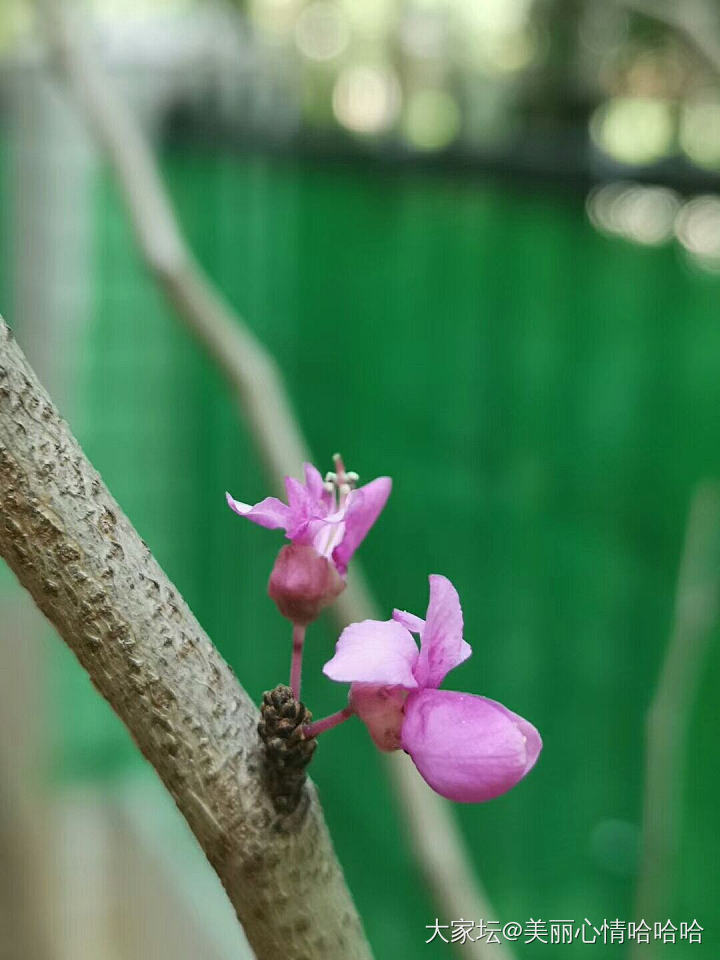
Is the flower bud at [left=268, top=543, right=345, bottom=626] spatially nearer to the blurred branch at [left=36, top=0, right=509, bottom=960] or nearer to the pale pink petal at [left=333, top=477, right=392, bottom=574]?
the pale pink petal at [left=333, top=477, right=392, bottom=574]

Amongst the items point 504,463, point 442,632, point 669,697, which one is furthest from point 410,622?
point 504,463

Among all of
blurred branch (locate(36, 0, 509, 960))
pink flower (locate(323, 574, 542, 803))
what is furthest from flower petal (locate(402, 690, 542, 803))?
blurred branch (locate(36, 0, 509, 960))

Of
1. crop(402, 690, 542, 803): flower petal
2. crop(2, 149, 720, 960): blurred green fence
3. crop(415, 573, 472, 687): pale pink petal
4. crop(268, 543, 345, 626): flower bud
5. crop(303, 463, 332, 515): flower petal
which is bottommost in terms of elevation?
crop(402, 690, 542, 803): flower petal

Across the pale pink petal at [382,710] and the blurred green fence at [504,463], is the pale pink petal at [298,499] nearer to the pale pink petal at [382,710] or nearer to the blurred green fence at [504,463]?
the pale pink petal at [382,710]

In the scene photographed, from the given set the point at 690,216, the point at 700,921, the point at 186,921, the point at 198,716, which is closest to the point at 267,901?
the point at 198,716

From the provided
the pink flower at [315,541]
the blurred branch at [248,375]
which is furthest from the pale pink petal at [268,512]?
the blurred branch at [248,375]

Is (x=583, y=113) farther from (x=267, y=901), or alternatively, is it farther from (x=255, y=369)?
(x=267, y=901)

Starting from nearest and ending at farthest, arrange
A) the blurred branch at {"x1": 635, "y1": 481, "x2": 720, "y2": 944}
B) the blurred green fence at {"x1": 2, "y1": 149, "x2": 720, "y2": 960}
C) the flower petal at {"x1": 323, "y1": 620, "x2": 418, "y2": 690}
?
the flower petal at {"x1": 323, "y1": 620, "x2": 418, "y2": 690} < the blurred branch at {"x1": 635, "y1": 481, "x2": 720, "y2": 944} < the blurred green fence at {"x1": 2, "y1": 149, "x2": 720, "y2": 960}
